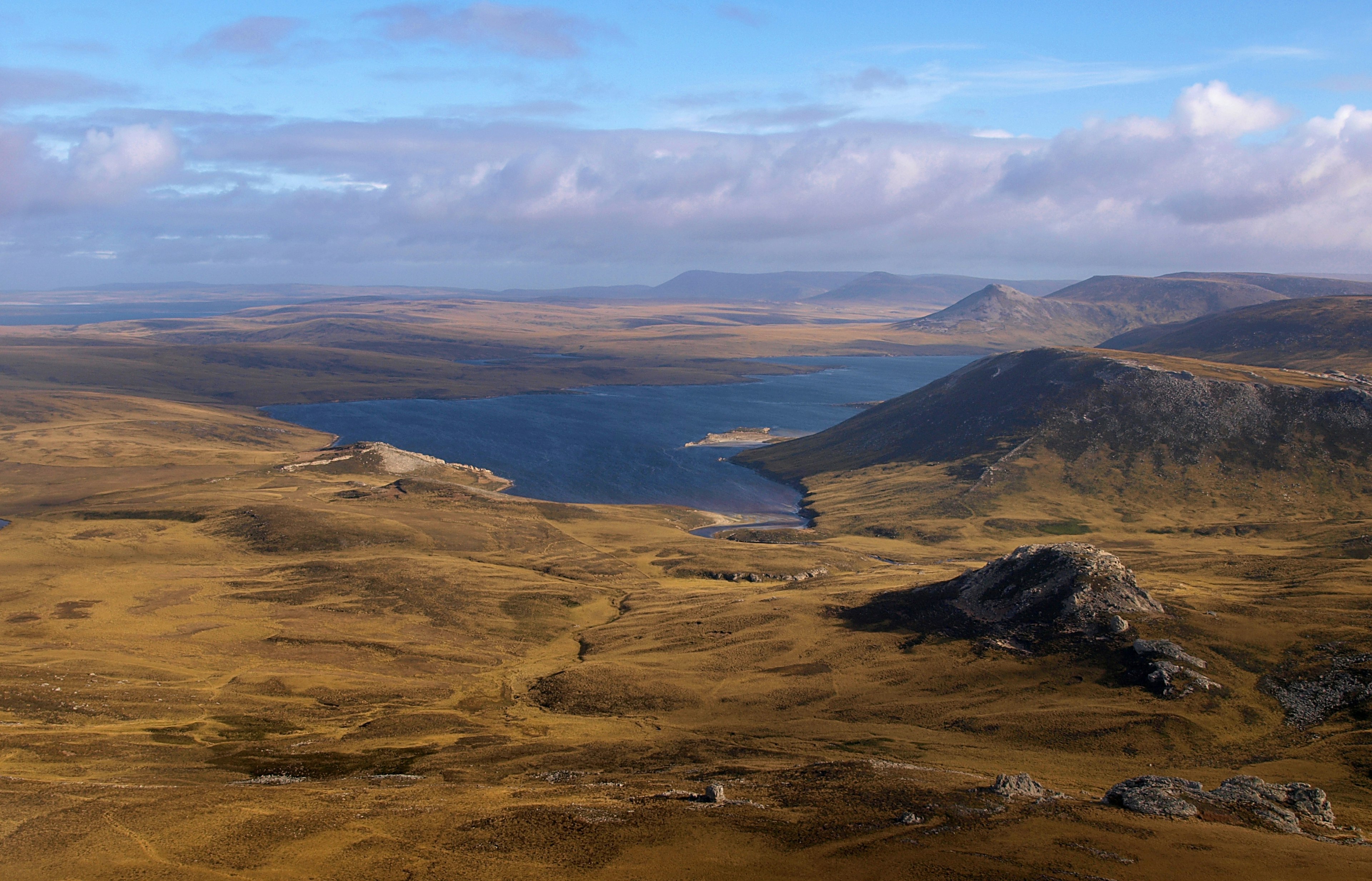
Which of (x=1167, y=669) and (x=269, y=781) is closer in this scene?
(x=269, y=781)

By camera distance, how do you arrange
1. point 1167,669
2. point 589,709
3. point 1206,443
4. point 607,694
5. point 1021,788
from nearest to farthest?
point 1021,788, point 1167,669, point 589,709, point 607,694, point 1206,443

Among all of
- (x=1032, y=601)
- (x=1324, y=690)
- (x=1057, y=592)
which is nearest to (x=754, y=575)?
(x=1032, y=601)

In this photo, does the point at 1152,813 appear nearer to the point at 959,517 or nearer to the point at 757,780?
the point at 757,780

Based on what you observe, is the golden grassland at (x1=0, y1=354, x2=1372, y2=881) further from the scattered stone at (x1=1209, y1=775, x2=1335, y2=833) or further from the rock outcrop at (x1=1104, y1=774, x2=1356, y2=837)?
the scattered stone at (x1=1209, y1=775, x2=1335, y2=833)

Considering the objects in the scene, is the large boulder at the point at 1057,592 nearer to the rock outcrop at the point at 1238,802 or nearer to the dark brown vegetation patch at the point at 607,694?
the rock outcrop at the point at 1238,802

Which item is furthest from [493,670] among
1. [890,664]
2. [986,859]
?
[986,859]

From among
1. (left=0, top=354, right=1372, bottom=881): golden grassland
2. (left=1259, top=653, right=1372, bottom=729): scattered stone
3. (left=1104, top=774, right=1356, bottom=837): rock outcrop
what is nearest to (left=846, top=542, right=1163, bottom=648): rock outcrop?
(left=0, top=354, right=1372, bottom=881): golden grassland

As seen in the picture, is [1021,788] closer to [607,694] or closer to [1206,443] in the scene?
[607,694]
